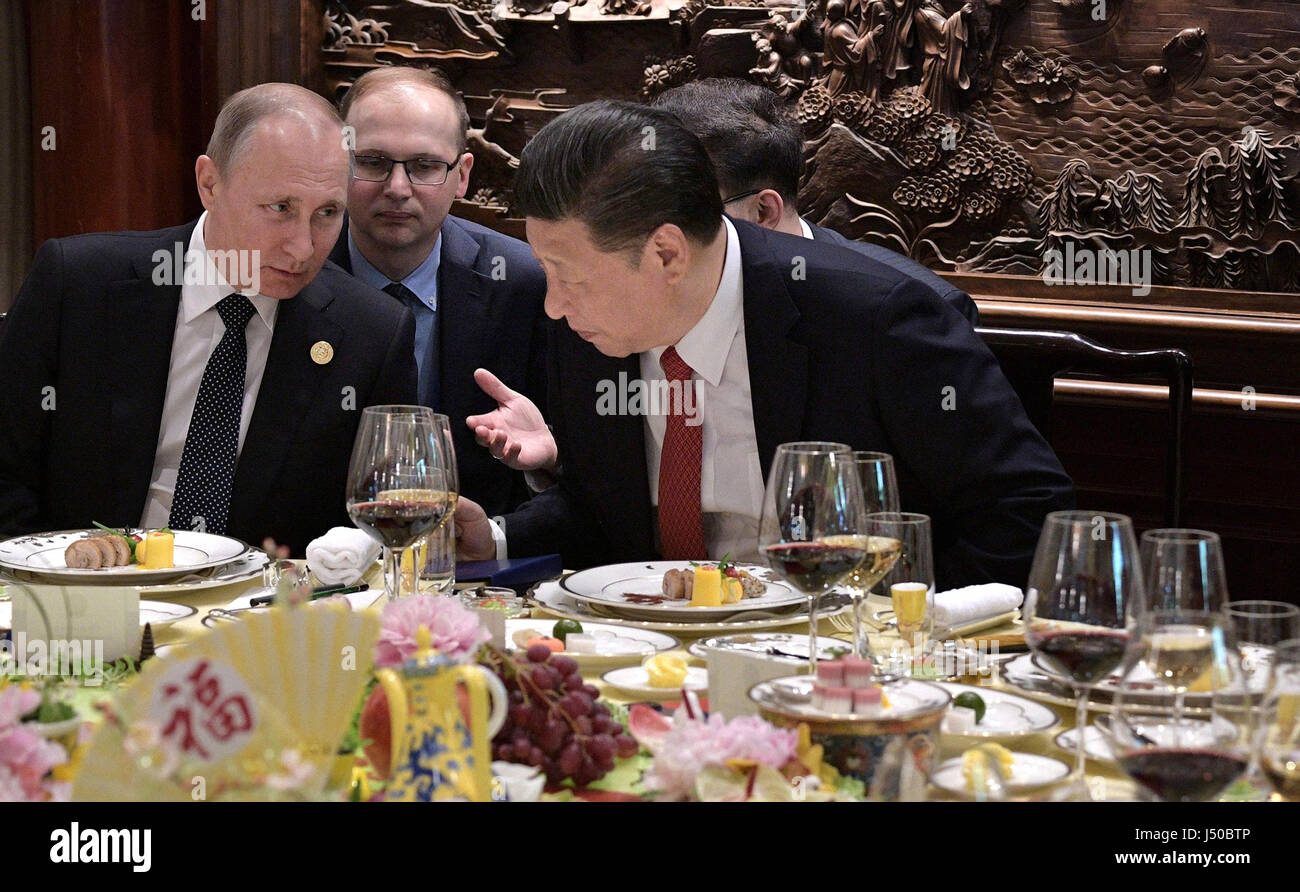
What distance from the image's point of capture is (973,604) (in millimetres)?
1848

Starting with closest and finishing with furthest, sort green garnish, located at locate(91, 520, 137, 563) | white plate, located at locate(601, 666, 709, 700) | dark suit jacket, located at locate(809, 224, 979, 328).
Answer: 1. white plate, located at locate(601, 666, 709, 700)
2. green garnish, located at locate(91, 520, 137, 563)
3. dark suit jacket, located at locate(809, 224, 979, 328)

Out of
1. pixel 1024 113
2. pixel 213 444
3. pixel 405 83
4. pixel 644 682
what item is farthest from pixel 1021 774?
pixel 1024 113

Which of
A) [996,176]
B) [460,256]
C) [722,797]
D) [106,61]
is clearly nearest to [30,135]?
[106,61]

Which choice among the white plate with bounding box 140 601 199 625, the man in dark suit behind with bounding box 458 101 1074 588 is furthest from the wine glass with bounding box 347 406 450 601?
the man in dark suit behind with bounding box 458 101 1074 588

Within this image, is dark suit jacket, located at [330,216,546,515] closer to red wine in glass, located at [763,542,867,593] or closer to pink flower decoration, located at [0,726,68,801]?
red wine in glass, located at [763,542,867,593]

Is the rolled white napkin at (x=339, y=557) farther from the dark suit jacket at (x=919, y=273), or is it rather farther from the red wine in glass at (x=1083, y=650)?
the dark suit jacket at (x=919, y=273)

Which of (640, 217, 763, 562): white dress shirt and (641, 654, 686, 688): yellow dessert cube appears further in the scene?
(640, 217, 763, 562): white dress shirt

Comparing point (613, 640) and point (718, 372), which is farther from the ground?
point (718, 372)

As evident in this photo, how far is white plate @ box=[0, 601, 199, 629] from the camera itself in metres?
1.88

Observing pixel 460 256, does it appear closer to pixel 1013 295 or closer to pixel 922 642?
pixel 1013 295

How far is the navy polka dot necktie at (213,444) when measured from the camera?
273 centimetres

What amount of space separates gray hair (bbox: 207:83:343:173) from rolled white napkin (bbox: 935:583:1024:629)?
1.68 m

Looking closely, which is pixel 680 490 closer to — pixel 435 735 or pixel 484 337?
pixel 484 337

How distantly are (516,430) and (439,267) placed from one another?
108 centimetres
